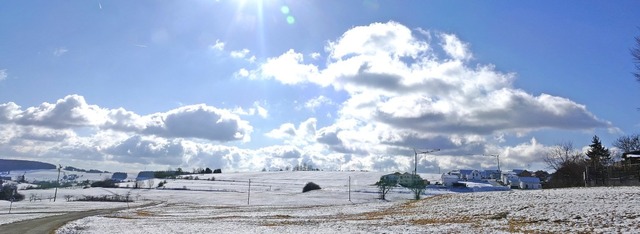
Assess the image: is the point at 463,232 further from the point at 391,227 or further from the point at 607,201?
the point at 607,201

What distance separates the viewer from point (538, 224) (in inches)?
1203

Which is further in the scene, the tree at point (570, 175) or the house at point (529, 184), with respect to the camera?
the house at point (529, 184)

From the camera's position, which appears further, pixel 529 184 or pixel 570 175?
pixel 529 184

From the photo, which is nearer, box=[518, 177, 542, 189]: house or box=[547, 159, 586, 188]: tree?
box=[547, 159, 586, 188]: tree

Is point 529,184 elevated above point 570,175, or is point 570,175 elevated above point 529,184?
point 570,175

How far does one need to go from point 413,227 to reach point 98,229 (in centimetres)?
2750

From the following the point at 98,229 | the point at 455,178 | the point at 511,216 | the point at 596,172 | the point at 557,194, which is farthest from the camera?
the point at 455,178

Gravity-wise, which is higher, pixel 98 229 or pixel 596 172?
pixel 596 172

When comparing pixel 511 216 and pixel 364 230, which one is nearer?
pixel 364 230

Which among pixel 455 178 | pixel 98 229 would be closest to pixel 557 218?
pixel 98 229

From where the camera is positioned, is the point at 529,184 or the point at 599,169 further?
the point at 529,184

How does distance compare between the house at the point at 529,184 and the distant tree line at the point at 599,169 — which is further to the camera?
the house at the point at 529,184

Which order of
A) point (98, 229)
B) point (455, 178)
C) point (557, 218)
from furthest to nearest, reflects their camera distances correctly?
point (455, 178)
point (98, 229)
point (557, 218)

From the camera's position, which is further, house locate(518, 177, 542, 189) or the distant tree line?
house locate(518, 177, 542, 189)
